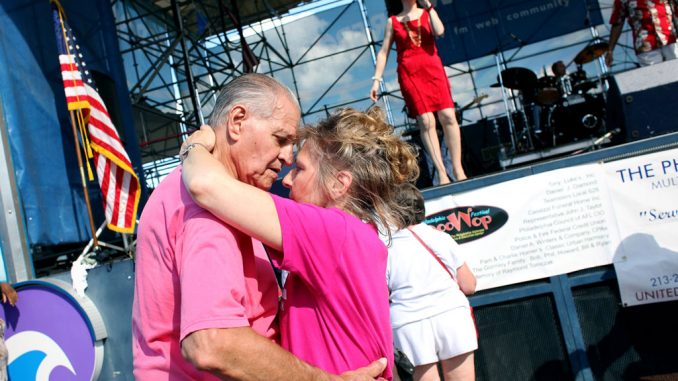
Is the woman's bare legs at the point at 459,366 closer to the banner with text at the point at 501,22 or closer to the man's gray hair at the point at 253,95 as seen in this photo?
the man's gray hair at the point at 253,95

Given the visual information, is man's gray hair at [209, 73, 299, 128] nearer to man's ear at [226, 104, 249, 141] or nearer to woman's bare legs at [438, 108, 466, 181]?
man's ear at [226, 104, 249, 141]

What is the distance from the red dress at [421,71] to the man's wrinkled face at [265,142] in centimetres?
324

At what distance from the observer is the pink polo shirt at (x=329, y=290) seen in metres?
1.38

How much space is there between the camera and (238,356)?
1211 millimetres

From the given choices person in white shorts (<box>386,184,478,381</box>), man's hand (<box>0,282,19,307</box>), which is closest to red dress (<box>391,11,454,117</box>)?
person in white shorts (<box>386,184,478,381</box>)

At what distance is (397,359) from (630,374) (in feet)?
8.67

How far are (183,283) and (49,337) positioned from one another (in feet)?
11.9

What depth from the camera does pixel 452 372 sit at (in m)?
3.12

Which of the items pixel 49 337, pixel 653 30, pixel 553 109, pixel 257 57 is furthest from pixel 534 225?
pixel 257 57

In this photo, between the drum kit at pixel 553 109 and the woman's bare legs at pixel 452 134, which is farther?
the drum kit at pixel 553 109

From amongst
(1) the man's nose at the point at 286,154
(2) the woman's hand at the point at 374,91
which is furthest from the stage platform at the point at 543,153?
(1) the man's nose at the point at 286,154

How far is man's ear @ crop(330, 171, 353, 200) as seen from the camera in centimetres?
174

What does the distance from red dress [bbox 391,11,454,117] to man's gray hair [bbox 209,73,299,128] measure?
3248 millimetres

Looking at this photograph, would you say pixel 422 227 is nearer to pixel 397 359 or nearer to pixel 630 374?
pixel 397 359
